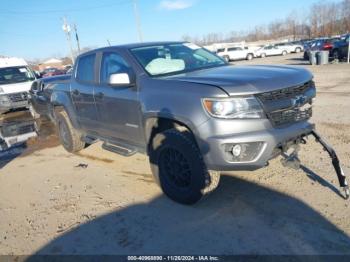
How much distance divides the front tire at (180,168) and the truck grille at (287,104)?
869 mm

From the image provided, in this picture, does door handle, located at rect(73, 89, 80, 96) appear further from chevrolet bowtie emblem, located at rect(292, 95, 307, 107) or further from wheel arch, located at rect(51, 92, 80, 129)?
chevrolet bowtie emblem, located at rect(292, 95, 307, 107)

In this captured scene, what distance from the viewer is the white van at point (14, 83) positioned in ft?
44.7

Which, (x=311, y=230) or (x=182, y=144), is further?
(x=182, y=144)

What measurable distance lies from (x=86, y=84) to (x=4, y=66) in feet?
35.5

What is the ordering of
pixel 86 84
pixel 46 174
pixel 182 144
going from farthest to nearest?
pixel 46 174
pixel 86 84
pixel 182 144

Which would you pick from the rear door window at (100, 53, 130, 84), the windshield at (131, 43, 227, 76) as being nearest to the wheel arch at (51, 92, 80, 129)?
the rear door window at (100, 53, 130, 84)

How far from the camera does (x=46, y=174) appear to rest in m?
5.81

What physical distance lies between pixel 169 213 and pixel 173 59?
2.04 meters

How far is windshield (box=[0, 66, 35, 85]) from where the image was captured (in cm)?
1417

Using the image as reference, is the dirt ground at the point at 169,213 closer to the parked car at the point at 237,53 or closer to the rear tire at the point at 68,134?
the rear tire at the point at 68,134

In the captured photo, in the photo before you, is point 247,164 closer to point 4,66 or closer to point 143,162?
point 143,162

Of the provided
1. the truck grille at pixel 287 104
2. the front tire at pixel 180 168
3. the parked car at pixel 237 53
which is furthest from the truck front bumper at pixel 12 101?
the parked car at pixel 237 53

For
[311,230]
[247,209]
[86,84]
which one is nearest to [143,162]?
[86,84]

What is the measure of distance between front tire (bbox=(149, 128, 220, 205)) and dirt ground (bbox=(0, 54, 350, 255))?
19 cm
